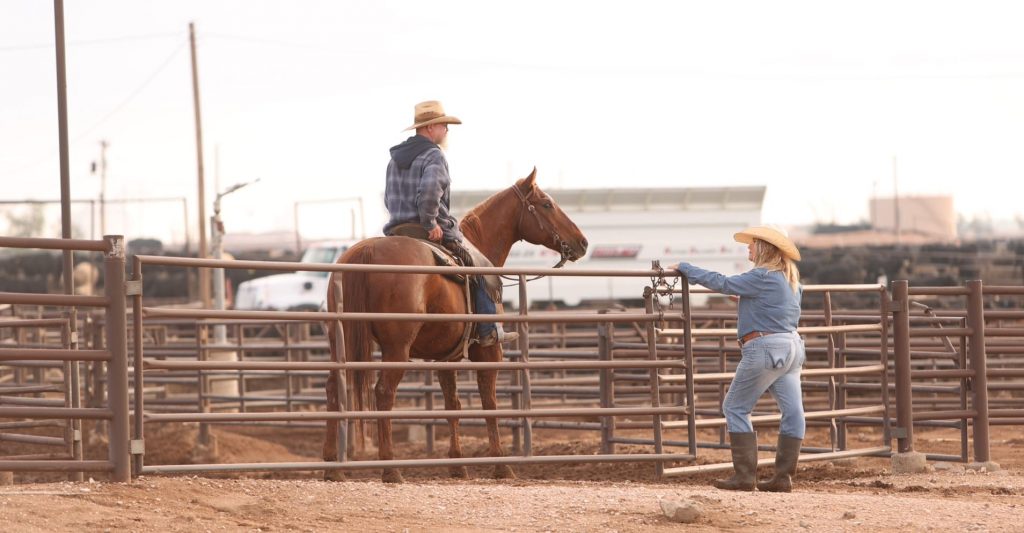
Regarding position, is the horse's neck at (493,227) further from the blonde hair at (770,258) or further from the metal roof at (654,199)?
the metal roof at (654,199)

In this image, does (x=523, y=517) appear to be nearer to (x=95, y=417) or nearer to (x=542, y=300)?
(x=95, y=417)

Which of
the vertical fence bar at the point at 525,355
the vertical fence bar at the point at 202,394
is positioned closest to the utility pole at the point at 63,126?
the vertical fence bar at the point at 202,394

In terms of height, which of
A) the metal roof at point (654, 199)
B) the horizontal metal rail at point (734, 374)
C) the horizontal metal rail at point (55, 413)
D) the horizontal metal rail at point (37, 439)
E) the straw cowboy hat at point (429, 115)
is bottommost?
the horizontal metal rail at point (37, 439)

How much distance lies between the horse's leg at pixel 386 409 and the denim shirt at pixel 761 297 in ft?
6.38

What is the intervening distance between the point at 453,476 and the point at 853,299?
27.9 m

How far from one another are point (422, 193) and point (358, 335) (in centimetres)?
108

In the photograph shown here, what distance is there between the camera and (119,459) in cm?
643

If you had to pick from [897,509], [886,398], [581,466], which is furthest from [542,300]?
[897,509]

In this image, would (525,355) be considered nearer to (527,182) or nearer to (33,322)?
(527,182)

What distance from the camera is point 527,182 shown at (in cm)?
974

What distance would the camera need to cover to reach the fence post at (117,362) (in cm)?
642

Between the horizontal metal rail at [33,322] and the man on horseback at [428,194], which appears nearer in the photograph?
the man on horseback at [428,194]

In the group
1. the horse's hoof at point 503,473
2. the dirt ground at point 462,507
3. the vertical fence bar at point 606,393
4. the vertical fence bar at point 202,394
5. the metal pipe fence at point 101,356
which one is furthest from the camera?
the vertical fence bar at point 202,394

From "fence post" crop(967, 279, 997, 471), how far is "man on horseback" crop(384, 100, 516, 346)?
10.8 ft
